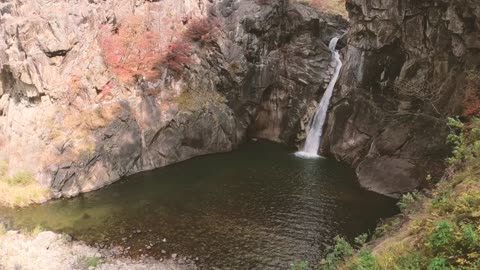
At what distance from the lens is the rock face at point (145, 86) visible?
2870cm

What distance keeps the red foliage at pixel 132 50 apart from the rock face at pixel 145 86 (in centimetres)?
30

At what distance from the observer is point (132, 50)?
34750 mm

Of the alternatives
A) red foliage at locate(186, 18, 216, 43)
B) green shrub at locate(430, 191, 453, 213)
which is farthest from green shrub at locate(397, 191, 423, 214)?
red foliage at locate(186, 18, 216, 43)

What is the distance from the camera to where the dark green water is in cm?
2064

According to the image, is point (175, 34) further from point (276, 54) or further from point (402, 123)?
point (402, 123)

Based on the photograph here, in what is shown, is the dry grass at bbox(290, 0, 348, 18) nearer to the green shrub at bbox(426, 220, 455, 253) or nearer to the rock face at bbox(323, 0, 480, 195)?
the rock face at bbox(323, 0, 480, 195)

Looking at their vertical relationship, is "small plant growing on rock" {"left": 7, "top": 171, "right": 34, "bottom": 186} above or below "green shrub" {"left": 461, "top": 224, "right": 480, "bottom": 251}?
below

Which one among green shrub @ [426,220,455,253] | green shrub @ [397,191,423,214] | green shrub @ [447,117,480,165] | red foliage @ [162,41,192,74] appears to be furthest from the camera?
red foliage @ [162,41,192,74]

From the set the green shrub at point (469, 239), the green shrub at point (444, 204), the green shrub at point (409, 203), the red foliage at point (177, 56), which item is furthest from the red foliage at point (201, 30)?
the green shrub at point (469, 239)

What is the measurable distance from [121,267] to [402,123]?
2186 centimetres

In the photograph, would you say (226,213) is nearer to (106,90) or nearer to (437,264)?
(106,90)

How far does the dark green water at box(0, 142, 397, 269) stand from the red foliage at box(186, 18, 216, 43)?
12.4 metres

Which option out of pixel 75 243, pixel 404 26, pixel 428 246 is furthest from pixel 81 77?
pixel 428 246

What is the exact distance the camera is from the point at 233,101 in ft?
129
